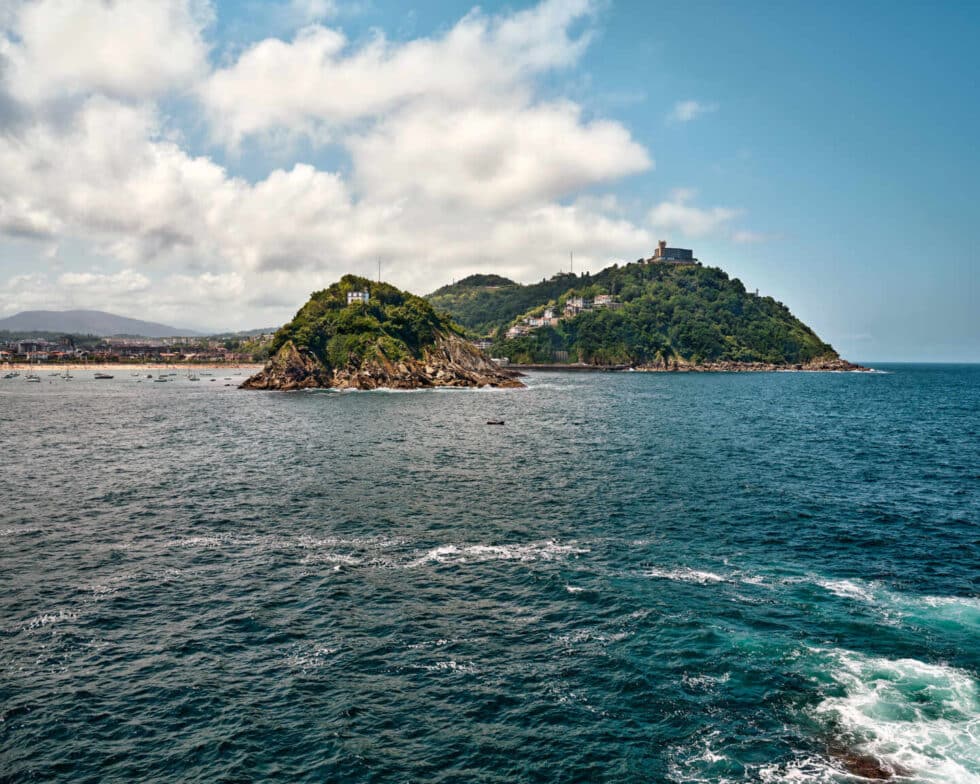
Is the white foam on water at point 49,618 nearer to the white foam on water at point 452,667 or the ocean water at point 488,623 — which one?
the ocean water at point 488,623

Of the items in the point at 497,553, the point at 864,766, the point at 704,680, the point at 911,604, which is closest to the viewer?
the point at 864,766

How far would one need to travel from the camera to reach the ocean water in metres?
23.8

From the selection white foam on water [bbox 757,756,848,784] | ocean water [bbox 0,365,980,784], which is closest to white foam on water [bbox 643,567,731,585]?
ocean water [bbox 0,365,980,784]

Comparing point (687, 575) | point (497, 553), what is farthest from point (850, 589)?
point (497, 553)

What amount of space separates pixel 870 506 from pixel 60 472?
94.0 m

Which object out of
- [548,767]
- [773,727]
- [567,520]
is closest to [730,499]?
[567,520]

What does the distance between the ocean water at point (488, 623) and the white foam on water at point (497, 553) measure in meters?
0.31

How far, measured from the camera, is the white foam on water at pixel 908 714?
22.9m

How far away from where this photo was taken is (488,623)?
34156 mm

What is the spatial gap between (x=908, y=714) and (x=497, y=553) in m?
26.7

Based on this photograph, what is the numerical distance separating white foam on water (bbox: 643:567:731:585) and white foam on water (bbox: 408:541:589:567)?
6211 mm

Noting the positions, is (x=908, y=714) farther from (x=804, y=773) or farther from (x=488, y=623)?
(x=488, y=623)

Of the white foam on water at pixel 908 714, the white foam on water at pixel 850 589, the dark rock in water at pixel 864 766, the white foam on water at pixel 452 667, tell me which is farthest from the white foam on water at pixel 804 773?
the white foam on water at pixel 850 589

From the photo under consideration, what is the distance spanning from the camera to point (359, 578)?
4066 cm
